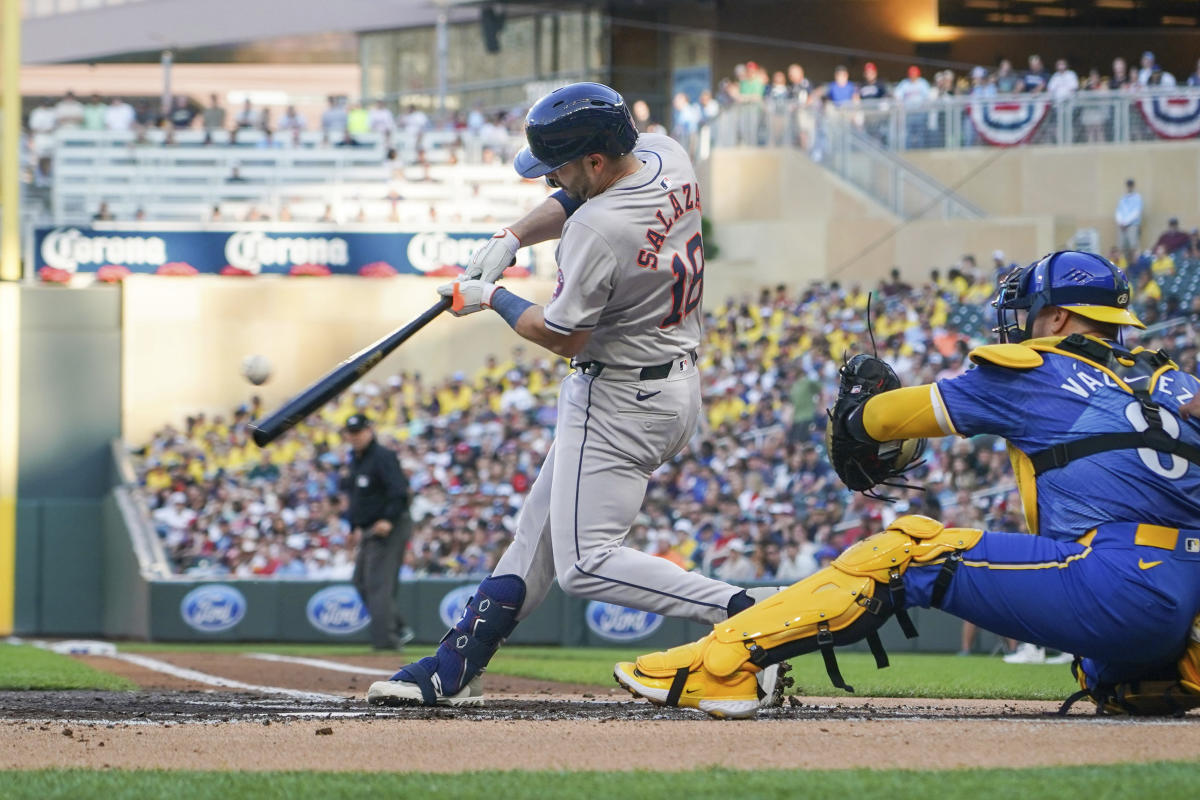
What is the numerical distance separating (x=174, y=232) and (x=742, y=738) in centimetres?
2044

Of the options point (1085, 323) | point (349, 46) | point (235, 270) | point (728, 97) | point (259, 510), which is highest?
point (349, 46)

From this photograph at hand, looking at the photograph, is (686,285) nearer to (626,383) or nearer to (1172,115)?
(626,383)

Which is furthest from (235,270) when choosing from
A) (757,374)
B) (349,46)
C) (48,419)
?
(349,46)

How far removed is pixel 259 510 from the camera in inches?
764

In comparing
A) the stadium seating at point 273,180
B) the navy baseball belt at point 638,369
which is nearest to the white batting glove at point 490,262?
the navy baseball belt at point 638,369

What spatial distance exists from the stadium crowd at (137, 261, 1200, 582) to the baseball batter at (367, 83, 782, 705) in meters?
8.09

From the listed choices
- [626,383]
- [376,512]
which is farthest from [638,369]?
[376,512]

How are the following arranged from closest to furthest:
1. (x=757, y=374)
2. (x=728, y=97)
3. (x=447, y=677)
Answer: (x=447, y=677) < (x=757, y=374) < (x=728, y=97)

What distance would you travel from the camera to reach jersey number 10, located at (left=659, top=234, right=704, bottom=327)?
5.11m

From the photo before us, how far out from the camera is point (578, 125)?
505 centimetres

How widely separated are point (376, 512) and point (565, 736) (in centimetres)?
746

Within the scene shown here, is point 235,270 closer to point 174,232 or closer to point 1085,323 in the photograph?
point 174,232

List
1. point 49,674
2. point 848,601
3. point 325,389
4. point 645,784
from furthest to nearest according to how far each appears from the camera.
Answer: point 49,674, point 325,389, point 848,601, point 645,784

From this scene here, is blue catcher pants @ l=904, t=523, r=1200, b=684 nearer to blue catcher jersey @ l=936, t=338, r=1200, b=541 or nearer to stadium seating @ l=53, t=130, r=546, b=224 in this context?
blue catcher jersey @ l=936, t=338, r=1200, b=541
